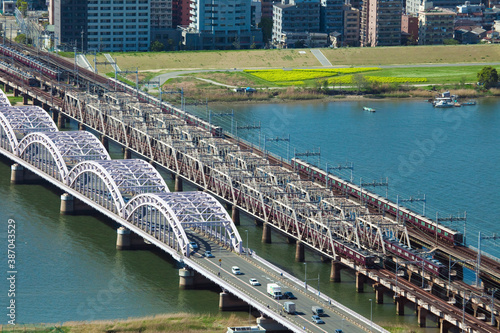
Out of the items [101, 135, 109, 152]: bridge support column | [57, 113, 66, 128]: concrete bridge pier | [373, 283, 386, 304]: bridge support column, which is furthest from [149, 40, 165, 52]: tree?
[373, 283, 386, 304]: bridge support column

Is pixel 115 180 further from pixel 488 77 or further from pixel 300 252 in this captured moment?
pixel 488 77

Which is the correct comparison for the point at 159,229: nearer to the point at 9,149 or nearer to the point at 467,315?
the point at 467,315

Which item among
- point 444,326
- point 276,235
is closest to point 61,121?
point 276,235

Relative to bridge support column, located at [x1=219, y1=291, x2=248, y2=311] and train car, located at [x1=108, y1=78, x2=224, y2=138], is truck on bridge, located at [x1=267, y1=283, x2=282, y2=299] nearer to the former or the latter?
bridge support column, located at [x1=219, y1=291, x2=248, y2=311]

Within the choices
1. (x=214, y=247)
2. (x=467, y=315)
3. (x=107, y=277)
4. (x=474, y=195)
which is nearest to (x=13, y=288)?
(x=107, y=277)

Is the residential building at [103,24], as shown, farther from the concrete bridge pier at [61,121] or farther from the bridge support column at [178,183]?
the bridge support column at [178,183]

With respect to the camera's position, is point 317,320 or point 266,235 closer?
point 317,320

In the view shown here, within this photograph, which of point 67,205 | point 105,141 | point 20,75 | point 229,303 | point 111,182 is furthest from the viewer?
point 20,75
